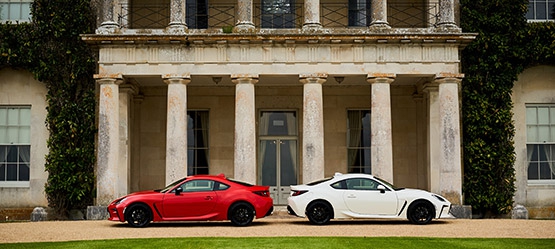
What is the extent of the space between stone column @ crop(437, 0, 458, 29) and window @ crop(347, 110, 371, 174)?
5.13 m

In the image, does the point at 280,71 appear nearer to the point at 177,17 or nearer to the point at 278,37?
the point at 278,37

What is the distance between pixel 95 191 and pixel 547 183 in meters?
15.8

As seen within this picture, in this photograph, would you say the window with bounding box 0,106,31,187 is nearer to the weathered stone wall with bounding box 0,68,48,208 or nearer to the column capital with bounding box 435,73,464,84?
the weathered stone wall with bounding box 0,68,48,208

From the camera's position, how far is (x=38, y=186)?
79.5 feet

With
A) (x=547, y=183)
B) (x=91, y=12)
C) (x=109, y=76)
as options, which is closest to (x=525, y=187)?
(x=547, y=183)

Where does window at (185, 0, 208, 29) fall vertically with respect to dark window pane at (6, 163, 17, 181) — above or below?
above

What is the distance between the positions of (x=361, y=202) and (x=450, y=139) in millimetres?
5359

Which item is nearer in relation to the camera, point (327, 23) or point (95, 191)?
point (95, 191)

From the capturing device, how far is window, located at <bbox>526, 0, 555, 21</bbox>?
25.1 meters

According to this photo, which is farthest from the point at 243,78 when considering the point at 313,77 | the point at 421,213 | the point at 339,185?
the point at 421,213

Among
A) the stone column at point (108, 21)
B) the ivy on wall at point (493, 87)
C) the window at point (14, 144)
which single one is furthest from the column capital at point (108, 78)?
the ivy on wall at point (493, 87)

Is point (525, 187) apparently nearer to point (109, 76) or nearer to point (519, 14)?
point (519, 14)

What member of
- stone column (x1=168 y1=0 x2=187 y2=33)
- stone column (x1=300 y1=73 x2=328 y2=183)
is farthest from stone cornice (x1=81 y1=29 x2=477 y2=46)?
stone column (x1=300 y1=73 x2=328 y2=183)

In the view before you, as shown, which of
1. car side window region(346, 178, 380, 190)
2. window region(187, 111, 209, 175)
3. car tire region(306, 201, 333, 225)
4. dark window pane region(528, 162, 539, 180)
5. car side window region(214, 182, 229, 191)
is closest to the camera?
car side window region(214, 182, 229, 191)
